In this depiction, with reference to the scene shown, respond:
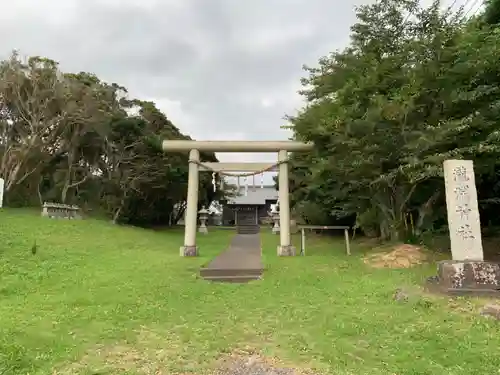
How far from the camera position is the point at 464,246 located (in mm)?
7273

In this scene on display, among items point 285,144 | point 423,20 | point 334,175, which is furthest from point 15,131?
point 423,20

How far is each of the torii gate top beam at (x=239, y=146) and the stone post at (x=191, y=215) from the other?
1.06 ft

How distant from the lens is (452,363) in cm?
414

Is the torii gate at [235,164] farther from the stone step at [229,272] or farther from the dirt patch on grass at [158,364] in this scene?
the dirt patch on grass at [158,364]

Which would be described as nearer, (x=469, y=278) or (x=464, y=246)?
(x=469, y=278)

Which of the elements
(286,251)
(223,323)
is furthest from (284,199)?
(223,323)

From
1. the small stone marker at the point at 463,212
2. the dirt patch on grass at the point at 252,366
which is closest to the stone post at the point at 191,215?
the small stone marker at the point at 463,212

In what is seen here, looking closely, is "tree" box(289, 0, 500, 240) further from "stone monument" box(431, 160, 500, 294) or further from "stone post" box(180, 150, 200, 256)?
"stone post" box(180, 150, 200, 256)

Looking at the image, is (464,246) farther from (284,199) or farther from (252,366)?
(284,199)

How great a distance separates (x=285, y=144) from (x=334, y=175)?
2.12 metres

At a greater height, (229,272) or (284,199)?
(284,199)

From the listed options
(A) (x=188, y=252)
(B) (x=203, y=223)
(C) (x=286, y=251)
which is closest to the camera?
(A) (x=188, y=252)

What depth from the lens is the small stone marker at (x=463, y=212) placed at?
725 centimetres

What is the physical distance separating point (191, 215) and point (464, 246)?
901 centimetres
